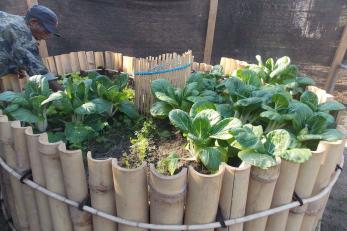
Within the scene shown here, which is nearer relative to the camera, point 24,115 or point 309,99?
point 24,115

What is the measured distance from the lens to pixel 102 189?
208cm

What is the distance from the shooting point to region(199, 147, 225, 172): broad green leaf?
208 cm

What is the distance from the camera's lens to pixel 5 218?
3.25 metres

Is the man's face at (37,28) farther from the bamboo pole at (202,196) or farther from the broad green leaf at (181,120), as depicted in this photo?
the bamboo pole at (202,196)

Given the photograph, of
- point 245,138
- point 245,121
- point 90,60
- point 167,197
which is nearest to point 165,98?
point 245,121

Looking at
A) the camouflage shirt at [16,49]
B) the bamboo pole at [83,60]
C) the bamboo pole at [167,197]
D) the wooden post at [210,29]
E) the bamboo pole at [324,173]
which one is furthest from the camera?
the wooden post at [210,29]

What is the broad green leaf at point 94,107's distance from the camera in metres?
2.52

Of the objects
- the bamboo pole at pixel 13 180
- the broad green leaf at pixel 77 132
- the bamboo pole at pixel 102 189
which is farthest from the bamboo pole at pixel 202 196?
the bamboo pole at pixel 13 180

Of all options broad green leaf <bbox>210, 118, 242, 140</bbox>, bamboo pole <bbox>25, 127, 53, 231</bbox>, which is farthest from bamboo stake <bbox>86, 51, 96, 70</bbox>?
broad green leaf <bbox>210, 118, 242, 140</bbox>

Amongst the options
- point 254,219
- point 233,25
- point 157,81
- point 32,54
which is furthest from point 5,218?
point 233,25

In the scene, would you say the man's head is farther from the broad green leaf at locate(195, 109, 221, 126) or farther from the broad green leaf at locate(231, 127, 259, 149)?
the broad green leaf at locate(231, 127, 259, 149)

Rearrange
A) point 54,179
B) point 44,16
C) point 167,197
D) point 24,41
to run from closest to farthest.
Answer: point 167,197
point 54,179
point 24,41
point 44,16

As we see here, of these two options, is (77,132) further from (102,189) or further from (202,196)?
(202,196)

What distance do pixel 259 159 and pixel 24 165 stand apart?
5.68ft
